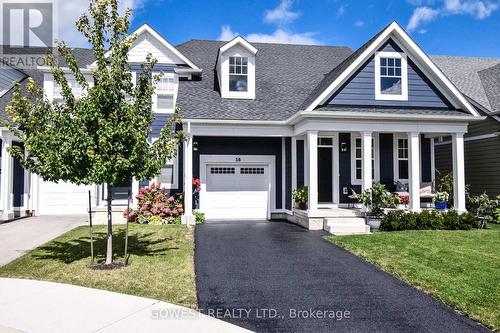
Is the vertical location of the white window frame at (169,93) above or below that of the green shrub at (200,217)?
above

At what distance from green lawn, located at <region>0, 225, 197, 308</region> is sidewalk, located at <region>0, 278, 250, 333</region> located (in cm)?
38

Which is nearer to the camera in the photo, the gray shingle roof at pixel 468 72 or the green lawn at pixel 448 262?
the green lawn at pixel 448 262

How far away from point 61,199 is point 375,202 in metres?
13.0

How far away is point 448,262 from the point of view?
8164mm

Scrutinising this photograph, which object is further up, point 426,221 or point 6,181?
point 6,181

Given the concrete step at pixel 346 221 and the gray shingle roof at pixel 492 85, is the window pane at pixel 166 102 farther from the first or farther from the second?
the gray shingle roof at pixel 492 85

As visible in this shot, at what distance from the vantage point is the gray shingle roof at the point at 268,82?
14.9m

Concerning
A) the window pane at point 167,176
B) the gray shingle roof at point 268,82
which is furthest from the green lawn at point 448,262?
the window pane at point 167,176

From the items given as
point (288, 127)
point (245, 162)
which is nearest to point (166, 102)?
point (245, 162)

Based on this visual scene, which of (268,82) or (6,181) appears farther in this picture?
(268,82)

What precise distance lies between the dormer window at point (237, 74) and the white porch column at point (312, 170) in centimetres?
425

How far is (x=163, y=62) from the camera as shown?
16297 mm

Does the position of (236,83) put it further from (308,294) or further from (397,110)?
(308,294)

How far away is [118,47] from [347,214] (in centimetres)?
899
